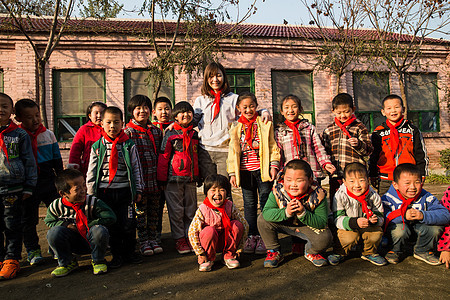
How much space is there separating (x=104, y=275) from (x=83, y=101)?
718 centimetres

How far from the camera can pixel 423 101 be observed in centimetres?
1097

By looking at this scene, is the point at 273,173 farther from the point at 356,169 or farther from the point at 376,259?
the point at 376,259

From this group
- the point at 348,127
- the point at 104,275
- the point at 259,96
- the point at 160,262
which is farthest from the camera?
the point at 259,96

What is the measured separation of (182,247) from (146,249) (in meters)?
0.38

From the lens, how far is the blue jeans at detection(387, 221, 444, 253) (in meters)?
3.02

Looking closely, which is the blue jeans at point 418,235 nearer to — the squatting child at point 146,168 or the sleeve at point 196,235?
the sleeve at point 196,235

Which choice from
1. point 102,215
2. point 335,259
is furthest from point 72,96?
point 335,259

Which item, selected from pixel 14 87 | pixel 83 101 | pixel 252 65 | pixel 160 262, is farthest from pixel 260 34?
pixel 160 262

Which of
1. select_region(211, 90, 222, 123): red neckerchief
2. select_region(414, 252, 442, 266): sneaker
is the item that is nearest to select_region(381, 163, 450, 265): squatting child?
select_region(414, 252, 442, 266): sneaker

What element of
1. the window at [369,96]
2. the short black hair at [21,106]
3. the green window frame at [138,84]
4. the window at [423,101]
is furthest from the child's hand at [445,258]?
the window at [423,101]

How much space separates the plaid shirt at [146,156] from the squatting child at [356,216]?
1.95 meters

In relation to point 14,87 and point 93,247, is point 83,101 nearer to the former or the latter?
point 14,87

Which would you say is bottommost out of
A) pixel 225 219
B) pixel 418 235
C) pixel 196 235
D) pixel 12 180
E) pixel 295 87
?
pixel 418 235

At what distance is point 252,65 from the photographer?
32.1 feet
